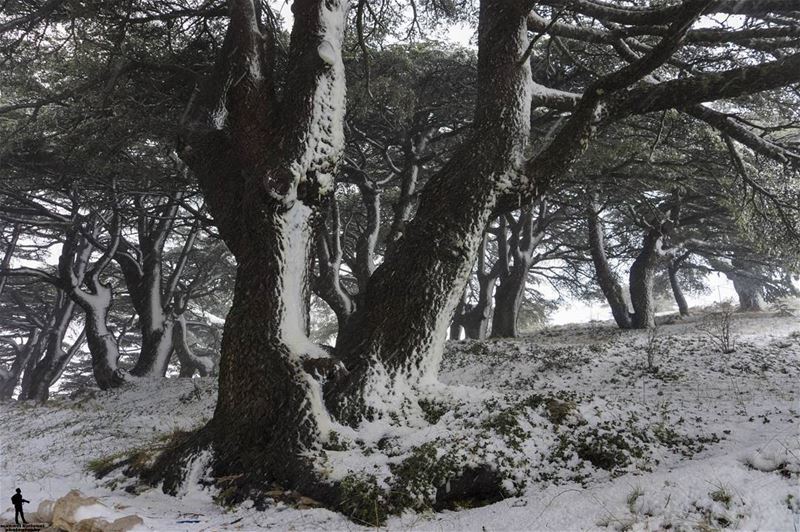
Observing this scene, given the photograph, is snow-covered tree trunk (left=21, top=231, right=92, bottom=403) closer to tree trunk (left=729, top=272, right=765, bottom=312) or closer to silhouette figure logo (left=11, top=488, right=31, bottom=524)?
silhouette figure logo (left=11, top=488, right=31, bottom=524)

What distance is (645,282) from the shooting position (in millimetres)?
11055

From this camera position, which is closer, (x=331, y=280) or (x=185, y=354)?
(x=331, y=280)

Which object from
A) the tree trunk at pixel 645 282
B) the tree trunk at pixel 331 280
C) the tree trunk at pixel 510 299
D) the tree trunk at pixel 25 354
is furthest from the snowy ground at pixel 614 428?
the tree trunk at pixel 25 354

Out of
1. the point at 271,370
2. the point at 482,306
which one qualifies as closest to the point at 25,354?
the point at 482,306

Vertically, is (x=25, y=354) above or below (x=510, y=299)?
below

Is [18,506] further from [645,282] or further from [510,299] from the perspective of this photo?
[645,282]

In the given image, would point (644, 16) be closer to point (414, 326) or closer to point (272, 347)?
point (414, 326)

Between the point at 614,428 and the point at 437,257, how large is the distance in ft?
6.60

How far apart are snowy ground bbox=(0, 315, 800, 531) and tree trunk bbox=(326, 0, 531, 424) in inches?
40.5

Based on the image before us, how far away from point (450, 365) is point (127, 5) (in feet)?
24.5

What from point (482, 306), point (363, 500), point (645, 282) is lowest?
point (363, 500)

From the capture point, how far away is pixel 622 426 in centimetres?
346

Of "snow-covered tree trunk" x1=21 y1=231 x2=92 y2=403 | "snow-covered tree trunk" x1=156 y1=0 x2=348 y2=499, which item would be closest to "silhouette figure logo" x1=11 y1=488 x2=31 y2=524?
"snow-covered tree trunk" x1=156 y1=0 x2=348 y2=499

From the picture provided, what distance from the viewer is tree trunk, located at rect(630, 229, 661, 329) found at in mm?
11086
